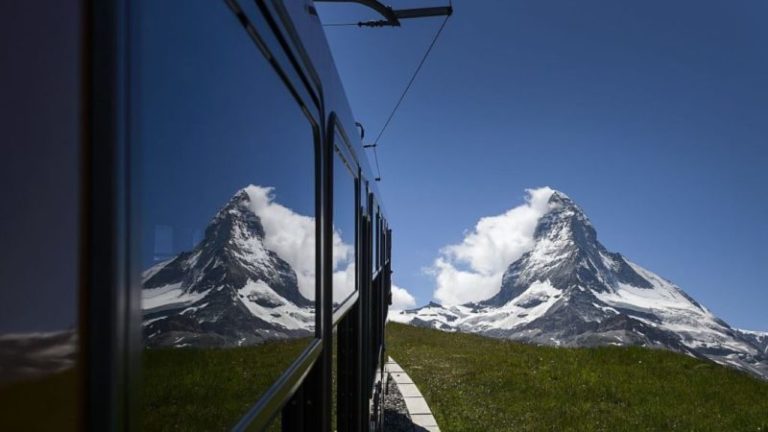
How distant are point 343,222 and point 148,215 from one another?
212cm

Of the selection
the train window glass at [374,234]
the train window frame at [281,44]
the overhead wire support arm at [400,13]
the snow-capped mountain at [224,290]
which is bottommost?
the snow-capped mountain at [224,290]

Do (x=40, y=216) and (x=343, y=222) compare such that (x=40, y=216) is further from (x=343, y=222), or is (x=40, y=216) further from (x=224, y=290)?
(x=343, y=222)

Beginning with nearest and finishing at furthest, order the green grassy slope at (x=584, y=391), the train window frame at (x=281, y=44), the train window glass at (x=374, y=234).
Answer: the train window frame at (x=281, y=44) < the train window glass at (x=374, y=234) < the green grassy slope at (x=584, y=391)

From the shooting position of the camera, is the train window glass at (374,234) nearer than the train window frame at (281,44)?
No

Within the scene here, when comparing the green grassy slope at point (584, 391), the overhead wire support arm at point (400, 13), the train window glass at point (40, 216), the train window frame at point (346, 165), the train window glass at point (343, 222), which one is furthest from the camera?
the green grassy slope at point (584, 391)

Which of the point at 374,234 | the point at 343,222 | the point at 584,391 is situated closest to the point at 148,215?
the point at 343,222

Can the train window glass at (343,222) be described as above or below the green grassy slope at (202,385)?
above

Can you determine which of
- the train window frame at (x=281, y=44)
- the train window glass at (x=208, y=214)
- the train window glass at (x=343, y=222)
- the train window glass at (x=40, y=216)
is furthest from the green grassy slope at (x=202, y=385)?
the train window glass at (x=343, y=222)

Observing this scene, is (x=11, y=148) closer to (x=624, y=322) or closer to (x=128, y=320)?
(x=128, y=320)

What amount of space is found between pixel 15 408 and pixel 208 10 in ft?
A: 2.08

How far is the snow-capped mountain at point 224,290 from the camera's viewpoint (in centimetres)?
82

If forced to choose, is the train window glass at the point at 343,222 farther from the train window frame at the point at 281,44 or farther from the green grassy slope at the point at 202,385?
the green grassy slope at the point at 202,385

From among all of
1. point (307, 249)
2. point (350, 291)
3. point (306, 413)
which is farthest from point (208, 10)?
point (350, 291)

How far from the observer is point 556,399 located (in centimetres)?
1182
